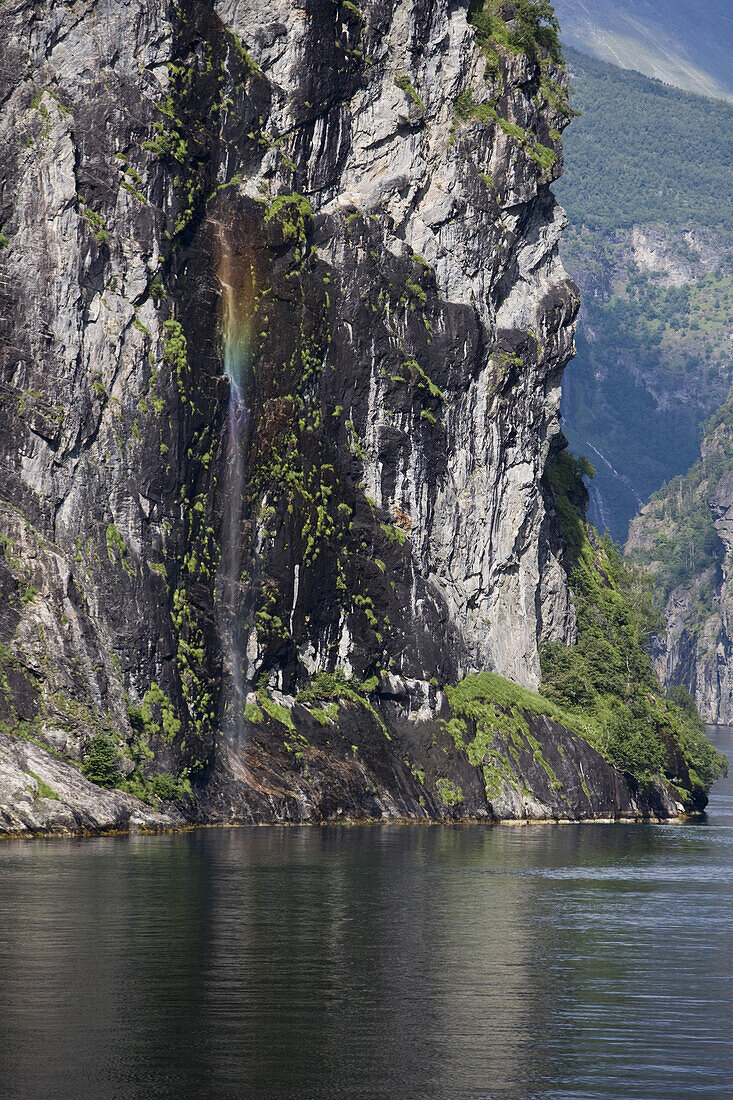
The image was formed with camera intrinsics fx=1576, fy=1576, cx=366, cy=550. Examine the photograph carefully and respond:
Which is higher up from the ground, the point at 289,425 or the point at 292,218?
the point at 292,218

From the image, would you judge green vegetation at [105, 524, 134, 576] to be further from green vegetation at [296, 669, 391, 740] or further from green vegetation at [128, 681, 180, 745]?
green vegetation at [296, 669, 391, 740]

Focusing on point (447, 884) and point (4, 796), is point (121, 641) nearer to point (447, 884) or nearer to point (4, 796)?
point (4, 796)

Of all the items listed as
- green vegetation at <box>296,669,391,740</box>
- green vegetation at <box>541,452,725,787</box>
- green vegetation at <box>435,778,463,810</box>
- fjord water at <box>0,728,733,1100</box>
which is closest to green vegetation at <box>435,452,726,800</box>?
green vegetation at <box>541,452,725,787</box>

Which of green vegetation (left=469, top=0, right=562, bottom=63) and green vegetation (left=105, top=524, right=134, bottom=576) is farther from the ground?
green vegetation (left=469, top=0, right=562, bottom=63)

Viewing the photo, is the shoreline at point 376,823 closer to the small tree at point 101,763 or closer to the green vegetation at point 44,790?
the green vegetation at point 44,790

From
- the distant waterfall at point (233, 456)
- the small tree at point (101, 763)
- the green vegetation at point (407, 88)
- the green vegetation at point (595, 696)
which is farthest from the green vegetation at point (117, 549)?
the green vegetation at point (407, 88)

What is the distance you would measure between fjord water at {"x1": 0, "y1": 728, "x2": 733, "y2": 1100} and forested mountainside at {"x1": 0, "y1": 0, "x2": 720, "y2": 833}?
12.6m

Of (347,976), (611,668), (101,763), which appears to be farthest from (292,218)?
(347,976)

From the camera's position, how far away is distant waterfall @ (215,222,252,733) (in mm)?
84812

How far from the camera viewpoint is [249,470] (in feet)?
288

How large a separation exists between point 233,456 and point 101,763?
21.9 meters

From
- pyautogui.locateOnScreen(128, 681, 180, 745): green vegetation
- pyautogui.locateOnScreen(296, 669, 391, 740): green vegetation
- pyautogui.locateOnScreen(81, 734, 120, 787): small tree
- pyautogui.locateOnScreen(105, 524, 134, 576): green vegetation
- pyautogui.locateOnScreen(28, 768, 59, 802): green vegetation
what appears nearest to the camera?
pyautogui.locateOnScreen(28, 768, 59, 802): green vegetation

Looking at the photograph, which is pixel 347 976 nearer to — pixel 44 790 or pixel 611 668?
pixel 44 790

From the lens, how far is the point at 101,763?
71.8 metres
